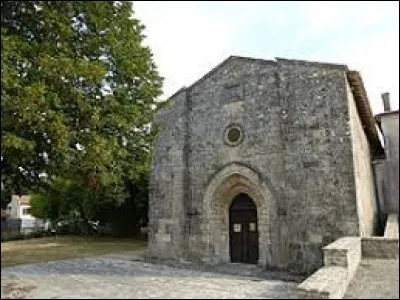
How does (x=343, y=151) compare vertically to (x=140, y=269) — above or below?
above

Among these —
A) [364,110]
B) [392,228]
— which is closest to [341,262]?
[392,228]

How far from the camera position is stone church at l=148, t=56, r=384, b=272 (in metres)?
12.2

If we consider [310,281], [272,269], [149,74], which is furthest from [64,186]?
[310,281]

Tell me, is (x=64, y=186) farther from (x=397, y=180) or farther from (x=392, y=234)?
(x=397, y=180)

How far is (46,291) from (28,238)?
20.1 metres

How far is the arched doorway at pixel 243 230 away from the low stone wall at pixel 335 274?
3.86 metres

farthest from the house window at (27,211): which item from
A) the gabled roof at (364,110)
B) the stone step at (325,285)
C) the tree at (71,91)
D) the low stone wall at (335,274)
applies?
the stone step at (325,285)

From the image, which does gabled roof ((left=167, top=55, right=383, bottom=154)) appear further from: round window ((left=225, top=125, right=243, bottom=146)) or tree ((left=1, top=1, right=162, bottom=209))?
tree ((left=1, top=1, right=162, bottom=209))

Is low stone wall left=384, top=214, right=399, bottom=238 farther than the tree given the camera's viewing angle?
Yes

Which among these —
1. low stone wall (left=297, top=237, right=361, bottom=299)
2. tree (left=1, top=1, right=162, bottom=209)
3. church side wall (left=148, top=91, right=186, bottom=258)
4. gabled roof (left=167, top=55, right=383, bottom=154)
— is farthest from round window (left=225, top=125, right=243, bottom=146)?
low stone wall (left=297, top=237, right=361, bottom=299)

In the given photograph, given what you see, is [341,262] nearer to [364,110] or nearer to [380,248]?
[380,248]

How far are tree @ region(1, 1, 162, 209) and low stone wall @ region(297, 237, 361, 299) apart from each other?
5.65m

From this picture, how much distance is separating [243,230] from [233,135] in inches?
132

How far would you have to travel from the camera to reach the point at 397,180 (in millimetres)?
7863
